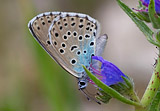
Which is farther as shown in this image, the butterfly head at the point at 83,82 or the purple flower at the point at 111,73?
the butterfly head at the point at 83,82

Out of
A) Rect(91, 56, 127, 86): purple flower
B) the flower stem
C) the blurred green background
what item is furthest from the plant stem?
the blurred green background

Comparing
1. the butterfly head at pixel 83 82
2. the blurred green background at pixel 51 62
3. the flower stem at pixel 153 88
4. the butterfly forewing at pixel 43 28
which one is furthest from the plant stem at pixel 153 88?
the blurred green background at pixel 51 62

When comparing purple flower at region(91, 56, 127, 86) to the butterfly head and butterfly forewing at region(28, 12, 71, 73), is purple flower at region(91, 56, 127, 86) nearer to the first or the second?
the butterfly head

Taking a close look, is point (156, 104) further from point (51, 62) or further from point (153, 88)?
point (51, 62)

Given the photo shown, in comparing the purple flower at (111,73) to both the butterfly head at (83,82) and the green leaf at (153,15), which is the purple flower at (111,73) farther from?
the green leaf at (153,15)

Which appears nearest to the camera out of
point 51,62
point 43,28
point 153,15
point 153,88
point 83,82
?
point 153,15

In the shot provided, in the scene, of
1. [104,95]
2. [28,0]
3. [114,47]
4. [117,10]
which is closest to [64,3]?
[117,10]

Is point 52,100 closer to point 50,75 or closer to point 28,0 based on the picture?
point 50,75

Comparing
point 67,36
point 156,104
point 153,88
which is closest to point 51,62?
point 67,36
